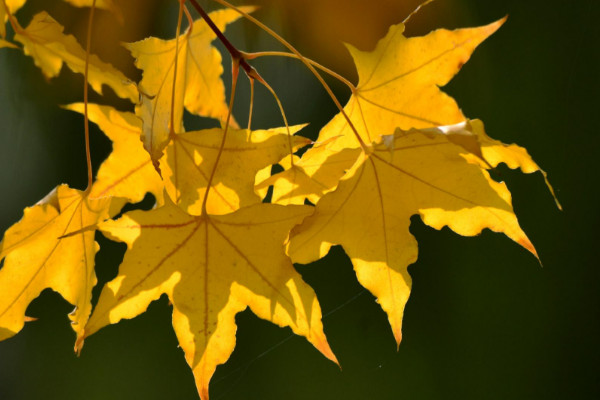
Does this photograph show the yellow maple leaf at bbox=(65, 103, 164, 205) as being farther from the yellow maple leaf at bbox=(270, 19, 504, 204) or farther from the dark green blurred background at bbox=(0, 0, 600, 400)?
the dark green blurred background at bbox=(0, 0, 600, 400)

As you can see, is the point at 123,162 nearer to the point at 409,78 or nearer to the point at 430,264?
the point at 409,78

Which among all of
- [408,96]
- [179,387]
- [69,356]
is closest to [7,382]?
[69,356]

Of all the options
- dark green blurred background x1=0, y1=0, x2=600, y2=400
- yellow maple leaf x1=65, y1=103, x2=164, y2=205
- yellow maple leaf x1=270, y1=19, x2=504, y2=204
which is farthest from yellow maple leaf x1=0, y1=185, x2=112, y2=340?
dark green blurred background x1=0, y1=0, x2=600, y2=400

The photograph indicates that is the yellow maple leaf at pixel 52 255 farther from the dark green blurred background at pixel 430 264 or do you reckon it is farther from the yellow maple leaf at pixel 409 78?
the dark green blurred background at pixel 430 264

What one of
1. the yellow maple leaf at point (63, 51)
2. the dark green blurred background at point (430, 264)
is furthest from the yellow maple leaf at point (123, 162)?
the dark green blurred background at point (430, 264)

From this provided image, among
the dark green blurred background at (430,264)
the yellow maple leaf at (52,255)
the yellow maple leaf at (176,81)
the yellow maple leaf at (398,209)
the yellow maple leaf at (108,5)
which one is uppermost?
the yellow maple leaf at (108,5)
